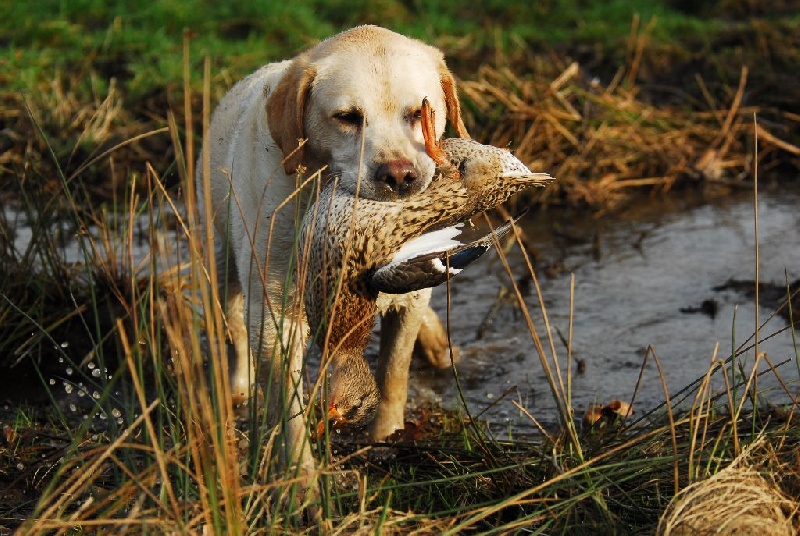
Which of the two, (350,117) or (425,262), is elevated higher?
(350,117)

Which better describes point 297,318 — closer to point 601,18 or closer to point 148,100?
point 148,100

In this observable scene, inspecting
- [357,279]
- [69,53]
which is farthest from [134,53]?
[357,279]

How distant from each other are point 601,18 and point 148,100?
5.54 m

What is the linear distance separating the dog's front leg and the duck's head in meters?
0.81

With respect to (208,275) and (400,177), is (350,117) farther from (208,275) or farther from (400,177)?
(208,275)

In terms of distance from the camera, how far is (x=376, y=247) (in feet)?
10.1

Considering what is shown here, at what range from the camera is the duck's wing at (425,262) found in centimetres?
296

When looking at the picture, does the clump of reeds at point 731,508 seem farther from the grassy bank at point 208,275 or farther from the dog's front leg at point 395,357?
the dog's front leg at point 395,357

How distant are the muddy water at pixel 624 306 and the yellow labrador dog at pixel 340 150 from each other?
1.85ft

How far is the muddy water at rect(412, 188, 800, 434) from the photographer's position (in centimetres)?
459

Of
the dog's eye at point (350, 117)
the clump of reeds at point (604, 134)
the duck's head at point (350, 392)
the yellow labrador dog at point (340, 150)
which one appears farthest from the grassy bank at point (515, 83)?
the duck's head at point (350, 392)

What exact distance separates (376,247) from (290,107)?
3.10ft

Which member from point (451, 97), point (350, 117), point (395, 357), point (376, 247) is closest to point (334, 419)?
point (376, 247)

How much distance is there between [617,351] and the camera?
16.3ft
